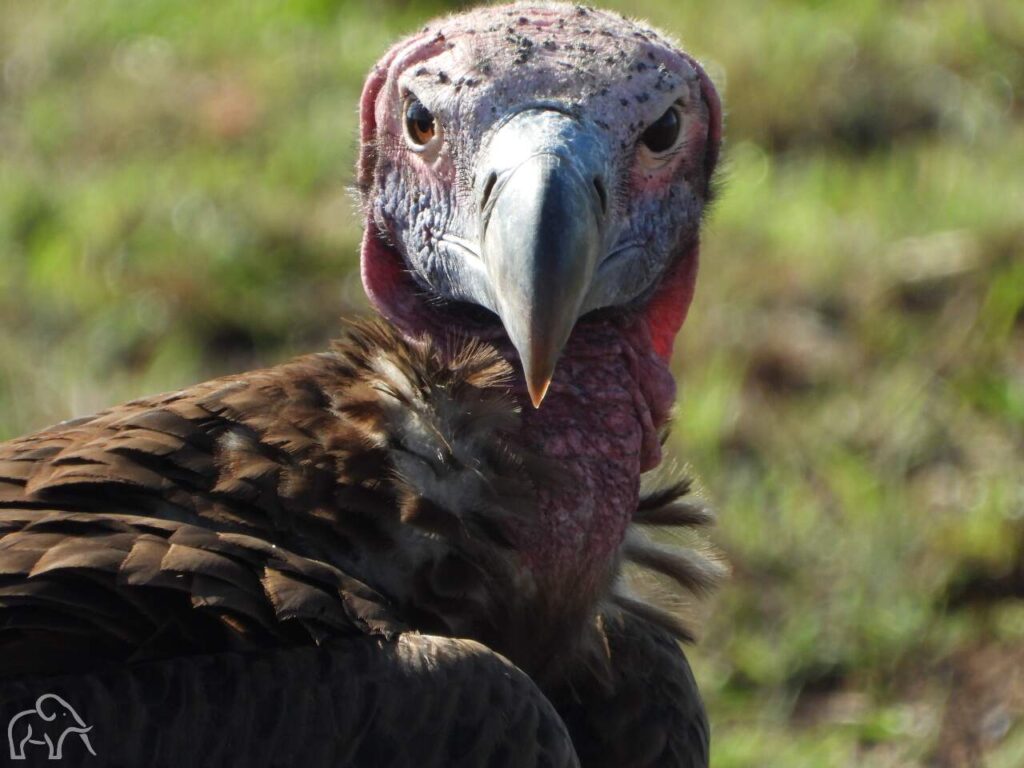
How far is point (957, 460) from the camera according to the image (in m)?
5.11

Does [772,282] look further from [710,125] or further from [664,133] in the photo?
[664,133]

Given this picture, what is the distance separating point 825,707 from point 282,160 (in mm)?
3139

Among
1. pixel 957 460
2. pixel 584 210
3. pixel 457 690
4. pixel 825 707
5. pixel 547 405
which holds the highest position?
pixel 584 210

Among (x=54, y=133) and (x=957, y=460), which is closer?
(x=957, y=460)

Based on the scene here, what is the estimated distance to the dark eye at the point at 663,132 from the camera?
3154 mm

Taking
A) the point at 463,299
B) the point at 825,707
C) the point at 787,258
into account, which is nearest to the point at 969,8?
the point at 787,258

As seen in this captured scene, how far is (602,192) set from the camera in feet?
9.43

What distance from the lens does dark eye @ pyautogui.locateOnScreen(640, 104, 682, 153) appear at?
3154 mm

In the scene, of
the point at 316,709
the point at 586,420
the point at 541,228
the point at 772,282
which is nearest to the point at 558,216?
the point at 541,228

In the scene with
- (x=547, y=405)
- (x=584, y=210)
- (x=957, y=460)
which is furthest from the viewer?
(x=957, y=460)

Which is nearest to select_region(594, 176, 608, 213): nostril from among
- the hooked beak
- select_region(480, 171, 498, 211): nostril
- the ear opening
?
the hooked beak

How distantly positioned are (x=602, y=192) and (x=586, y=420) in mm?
405

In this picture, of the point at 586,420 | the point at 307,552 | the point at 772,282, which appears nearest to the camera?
the point at 307,552

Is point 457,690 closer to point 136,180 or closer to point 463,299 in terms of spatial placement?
point 463,299
